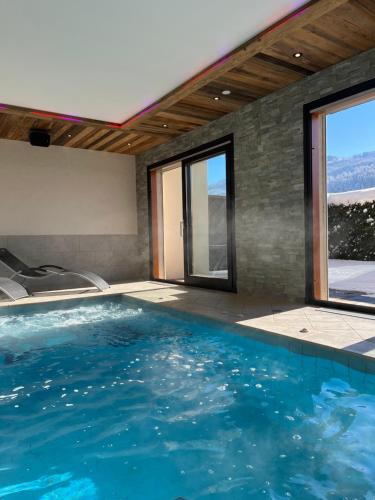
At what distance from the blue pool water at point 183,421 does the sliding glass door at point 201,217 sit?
2.63 metres

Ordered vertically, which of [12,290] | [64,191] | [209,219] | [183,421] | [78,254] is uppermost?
[64,191]

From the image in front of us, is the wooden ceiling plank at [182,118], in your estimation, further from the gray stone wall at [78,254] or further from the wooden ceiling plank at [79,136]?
the gray stone wall at [78,254]

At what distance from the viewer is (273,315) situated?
391 centimetres

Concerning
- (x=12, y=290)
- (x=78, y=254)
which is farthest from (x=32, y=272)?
(x=78, y=254)

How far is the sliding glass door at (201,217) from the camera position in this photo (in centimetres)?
589

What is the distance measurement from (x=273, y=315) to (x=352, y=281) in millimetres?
3033

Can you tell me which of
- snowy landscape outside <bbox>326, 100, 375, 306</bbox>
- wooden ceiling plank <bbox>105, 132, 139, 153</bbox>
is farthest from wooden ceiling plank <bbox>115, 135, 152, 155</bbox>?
snowy landscape outside <bbox>326, 100, 375, 306</bbox>

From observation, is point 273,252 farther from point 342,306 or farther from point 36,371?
point 36,371

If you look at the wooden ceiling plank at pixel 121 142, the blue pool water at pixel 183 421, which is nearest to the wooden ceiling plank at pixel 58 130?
the wooden ceiling plank at pixel 121 142

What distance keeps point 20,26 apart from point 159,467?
11.9 ft

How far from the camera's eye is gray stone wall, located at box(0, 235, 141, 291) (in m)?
7.25

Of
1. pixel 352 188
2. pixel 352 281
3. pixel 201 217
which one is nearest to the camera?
pixel 352 188

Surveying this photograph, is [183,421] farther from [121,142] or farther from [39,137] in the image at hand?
[121,142]

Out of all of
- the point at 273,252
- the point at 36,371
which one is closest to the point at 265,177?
the point at 273,252
